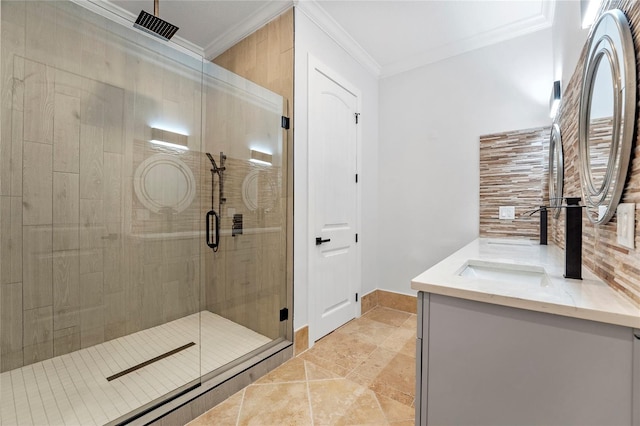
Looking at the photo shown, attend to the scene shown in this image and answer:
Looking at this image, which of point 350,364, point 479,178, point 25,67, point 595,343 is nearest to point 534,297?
point 595,343

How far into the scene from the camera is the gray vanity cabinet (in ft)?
2.38

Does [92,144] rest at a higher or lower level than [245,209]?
higher

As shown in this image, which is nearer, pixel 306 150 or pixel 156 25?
pixel 156 25

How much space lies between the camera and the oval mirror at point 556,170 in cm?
188

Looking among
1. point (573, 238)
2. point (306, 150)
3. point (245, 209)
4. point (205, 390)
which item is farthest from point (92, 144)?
point (573, 238)

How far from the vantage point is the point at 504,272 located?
139 cm

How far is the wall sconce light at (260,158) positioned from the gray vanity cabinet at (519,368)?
1.65 meters

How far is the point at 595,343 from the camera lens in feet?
2.43

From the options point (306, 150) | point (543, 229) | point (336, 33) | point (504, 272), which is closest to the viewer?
point (504, 272)

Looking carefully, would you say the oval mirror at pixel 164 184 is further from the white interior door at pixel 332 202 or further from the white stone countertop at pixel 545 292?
the white stone countertop at pixel 545 292

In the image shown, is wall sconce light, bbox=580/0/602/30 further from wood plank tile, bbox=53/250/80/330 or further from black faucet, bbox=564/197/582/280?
wood plank tile, bbox=53/250/80/330

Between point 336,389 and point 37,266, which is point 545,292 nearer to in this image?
point 336,389

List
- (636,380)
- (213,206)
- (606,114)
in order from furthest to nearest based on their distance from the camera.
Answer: (213,206) < (606,114) < (636,380)

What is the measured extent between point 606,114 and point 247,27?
2566 mm
